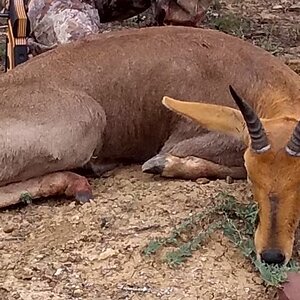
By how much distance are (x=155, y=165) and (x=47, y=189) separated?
0.77 m

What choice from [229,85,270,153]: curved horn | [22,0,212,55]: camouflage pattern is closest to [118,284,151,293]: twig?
[229,85,270,153]: curved horn

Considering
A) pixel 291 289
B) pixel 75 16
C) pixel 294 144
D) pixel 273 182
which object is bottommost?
pixel 291 289

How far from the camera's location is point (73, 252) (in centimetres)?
570

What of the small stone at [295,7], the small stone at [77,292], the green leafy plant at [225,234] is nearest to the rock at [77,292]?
the small stone at [77,292]

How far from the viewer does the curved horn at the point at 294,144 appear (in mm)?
5359

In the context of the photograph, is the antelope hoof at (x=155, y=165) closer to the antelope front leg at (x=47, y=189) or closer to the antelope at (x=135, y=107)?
the antelope at (x=135, y=107)

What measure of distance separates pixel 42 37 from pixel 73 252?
3.45 m

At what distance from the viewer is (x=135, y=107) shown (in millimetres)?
7008

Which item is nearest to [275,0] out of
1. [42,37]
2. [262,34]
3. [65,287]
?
[262,34]

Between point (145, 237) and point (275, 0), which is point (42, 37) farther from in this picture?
point (275, 0)

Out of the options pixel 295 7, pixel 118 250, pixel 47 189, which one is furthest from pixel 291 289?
pixel 295 7

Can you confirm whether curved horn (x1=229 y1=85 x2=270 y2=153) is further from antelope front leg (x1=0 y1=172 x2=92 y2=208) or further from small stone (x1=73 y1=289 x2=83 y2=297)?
antelope front leg (x1=0 y1=172 x2=92 y2=208)

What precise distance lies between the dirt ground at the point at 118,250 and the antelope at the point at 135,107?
6.4 inches

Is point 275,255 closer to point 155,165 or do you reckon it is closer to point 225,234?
point 225,234
